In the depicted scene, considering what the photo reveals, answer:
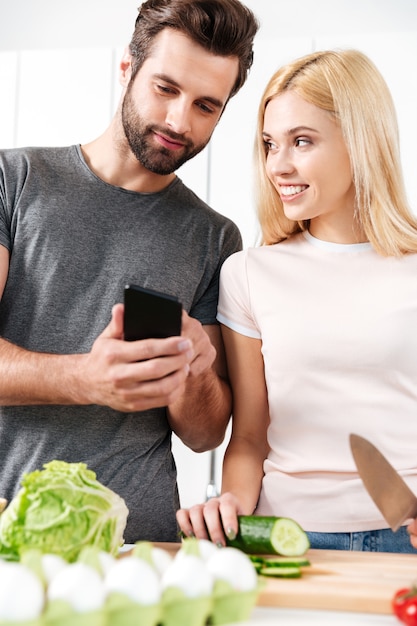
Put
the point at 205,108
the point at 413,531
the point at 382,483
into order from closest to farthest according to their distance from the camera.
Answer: the point at 382,483 → the point at 413,531 → the point at 205,108

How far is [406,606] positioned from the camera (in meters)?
0.97

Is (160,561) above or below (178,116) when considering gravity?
below

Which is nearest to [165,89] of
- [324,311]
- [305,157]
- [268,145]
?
[268,145]

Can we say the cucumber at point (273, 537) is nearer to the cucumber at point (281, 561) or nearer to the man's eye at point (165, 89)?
the cucumber at point (281, 561)

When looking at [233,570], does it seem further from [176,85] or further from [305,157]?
[176,85]

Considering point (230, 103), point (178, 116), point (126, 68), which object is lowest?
point (178, 116)

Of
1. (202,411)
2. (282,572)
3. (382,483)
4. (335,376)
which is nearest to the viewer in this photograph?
(282,572)

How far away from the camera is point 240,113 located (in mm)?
3334

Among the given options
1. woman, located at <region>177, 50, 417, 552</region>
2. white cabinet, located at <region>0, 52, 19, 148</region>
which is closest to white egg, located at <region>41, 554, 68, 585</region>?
woman, located at <region>177, 50, 417, 552</region>

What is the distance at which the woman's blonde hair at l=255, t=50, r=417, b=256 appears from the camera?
171cm

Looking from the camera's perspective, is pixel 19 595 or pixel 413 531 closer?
pixel 19 595

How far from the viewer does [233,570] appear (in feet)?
3.15

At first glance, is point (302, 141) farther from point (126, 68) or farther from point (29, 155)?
point (29, 155)

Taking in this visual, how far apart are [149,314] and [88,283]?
0.61 metres
